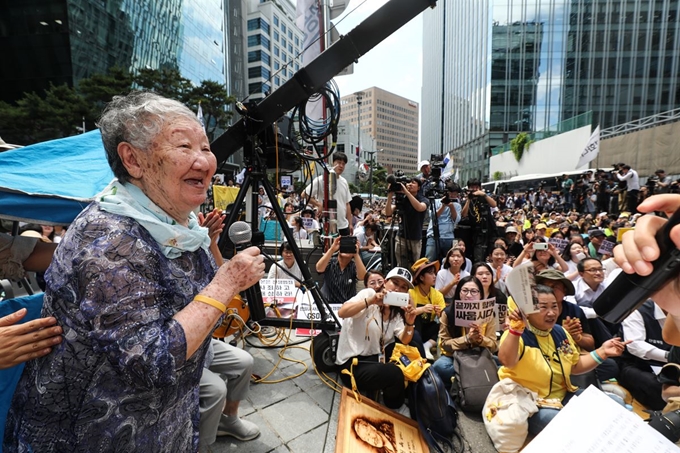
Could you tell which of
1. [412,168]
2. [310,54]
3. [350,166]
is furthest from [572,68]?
[412,168]

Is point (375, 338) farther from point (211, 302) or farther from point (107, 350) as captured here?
point (107, 350)

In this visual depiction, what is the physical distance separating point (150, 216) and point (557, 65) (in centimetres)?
4786

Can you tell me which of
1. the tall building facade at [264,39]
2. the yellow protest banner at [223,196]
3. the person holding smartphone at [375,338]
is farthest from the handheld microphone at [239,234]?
the tall building facade at [264,39]

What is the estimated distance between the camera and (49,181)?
6.57ft

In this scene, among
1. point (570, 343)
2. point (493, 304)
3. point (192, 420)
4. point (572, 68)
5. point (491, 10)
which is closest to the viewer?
point (192, 420)

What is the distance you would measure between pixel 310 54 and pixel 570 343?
643 centimetres

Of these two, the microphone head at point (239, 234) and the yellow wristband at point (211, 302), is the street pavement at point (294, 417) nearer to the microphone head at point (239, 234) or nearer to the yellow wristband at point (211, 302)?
the microphone head at point (239, 234)

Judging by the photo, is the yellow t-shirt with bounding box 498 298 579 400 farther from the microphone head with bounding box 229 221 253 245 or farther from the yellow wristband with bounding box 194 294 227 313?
the yellow wristband with bounding box 194 294 227 313

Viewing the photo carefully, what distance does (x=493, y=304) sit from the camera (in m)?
3.05

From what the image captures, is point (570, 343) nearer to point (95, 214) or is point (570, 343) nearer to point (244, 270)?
point (244, 270)

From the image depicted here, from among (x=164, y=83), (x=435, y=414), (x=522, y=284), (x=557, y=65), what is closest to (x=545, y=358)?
(x=435, y=414)

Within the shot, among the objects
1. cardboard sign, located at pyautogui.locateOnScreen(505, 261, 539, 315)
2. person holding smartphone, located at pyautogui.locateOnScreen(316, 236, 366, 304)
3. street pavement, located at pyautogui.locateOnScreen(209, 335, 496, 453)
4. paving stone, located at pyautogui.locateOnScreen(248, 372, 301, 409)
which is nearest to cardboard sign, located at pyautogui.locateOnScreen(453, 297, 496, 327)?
street pavement, located at pyautogui.locateOnScreen(209, 335, 496, 453)

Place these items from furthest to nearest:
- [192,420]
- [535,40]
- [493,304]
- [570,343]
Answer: [535,40], [493,304], [570,343], [192,420]

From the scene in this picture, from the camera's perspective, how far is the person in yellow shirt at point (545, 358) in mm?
2479
